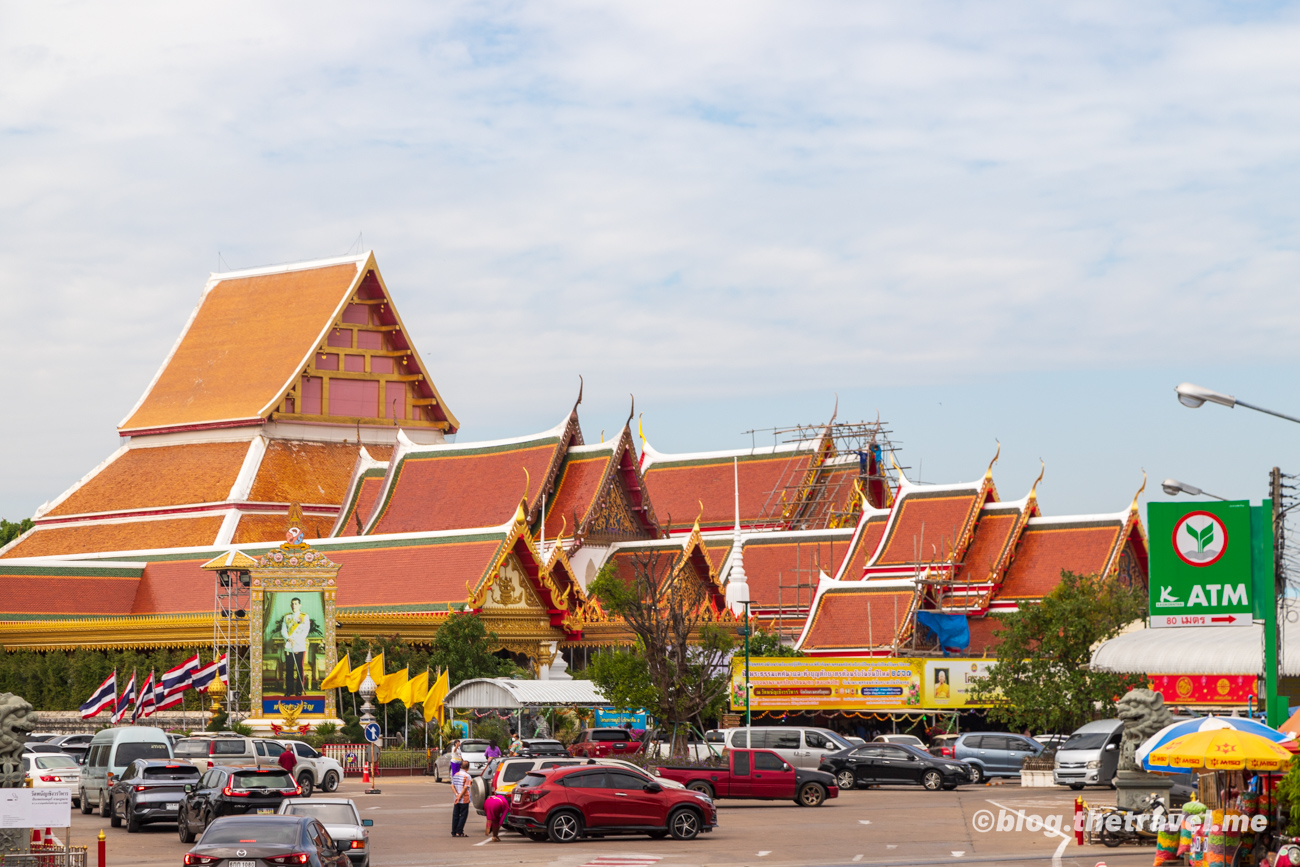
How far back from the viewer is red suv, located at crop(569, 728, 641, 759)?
41438 mm

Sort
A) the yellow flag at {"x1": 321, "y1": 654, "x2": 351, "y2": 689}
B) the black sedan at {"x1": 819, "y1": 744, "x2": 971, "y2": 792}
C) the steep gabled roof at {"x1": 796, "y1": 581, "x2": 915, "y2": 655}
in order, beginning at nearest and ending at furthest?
the black sedan at {"x1": 819, "y1": 744, "x2": 971, "y2": 792}, the yellow flag at {"x1": 321, "y1": 654, "x2": 351, "y2": 689}, the steep gabled roof at {"x1": 796, "y1": 581, "x2": 915, "y2": 655}

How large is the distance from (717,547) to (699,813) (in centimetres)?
3514

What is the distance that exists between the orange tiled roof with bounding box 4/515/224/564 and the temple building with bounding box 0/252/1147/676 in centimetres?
8

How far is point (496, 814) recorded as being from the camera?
26219 mm

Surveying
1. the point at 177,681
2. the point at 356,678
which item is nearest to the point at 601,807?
the point at 356,678

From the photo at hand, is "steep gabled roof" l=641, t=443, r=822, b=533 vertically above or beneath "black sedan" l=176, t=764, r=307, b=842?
above

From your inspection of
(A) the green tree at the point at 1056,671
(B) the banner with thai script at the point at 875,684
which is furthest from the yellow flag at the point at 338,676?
(A) the green tree at the point at 1056,671

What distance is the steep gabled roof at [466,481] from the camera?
174 ft

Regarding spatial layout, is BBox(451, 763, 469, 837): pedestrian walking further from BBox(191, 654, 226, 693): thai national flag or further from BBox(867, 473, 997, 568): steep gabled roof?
BBox(867, 473, 997, 568): steep gabled roof

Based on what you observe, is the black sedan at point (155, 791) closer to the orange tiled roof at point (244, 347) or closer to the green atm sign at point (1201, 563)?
the green atm sign at point (1201, 563)

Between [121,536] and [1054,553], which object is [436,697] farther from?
[1054,553]

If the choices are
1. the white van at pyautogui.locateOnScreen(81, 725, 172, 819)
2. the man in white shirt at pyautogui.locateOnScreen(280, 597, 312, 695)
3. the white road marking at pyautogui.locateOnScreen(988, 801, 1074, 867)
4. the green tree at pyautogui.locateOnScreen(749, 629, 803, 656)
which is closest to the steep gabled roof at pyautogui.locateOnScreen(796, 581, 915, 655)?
the green tree at pyautogui.locateOnScreen(749, 629, 803, 656)

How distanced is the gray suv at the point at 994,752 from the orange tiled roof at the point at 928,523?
14767 millimetres

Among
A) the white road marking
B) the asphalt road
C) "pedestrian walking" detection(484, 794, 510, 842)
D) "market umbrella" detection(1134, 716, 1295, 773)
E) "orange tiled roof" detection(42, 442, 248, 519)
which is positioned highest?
"orange tiled roof" detection(42, 442, 248, 519)
